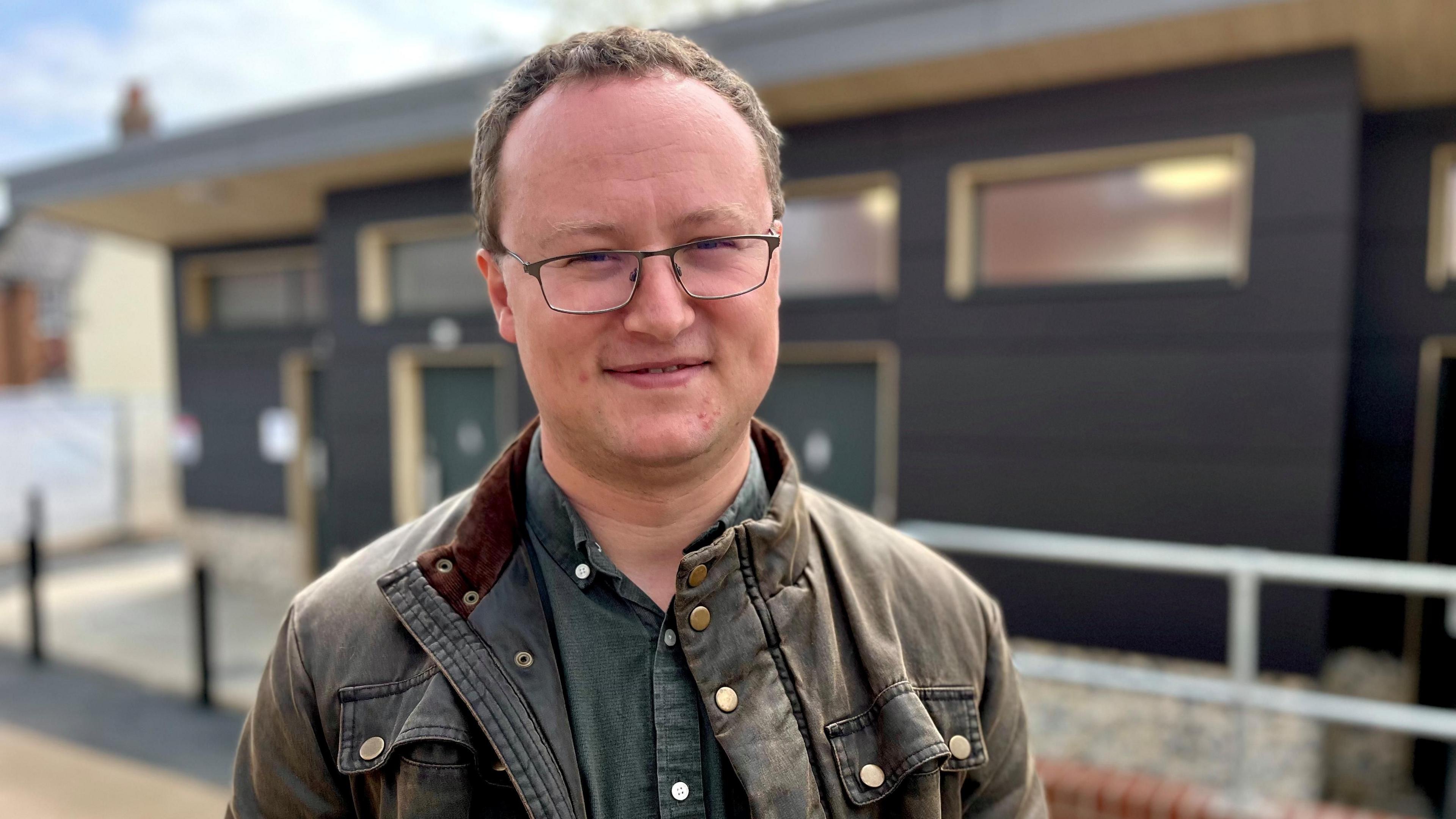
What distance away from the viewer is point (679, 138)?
48.1 inches

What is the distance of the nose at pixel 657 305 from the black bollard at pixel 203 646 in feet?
18.8

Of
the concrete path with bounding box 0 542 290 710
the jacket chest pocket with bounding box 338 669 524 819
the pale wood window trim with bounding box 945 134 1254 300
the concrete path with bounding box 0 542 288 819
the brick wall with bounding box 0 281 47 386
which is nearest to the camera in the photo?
the jacket chest pocket with bounding box 338 669 524 819

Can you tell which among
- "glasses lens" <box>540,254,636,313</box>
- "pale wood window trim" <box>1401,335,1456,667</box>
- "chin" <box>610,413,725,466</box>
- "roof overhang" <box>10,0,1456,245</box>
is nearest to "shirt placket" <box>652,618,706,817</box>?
"chin" <box>610,413,725,466</box>

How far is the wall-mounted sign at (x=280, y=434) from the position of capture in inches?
350

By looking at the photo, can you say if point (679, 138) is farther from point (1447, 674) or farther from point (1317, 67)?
point (1447, 674)

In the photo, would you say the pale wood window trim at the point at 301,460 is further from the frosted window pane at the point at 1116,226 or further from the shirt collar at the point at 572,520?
the shirt collar at the point at 572,520

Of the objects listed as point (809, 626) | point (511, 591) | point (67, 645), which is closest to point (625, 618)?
point (511, 591)

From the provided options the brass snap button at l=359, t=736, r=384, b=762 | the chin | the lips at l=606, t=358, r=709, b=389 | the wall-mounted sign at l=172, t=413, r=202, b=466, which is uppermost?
the lips at l=606, t=358, r=709, b=389

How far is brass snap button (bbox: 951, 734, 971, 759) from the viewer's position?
135 centimetres

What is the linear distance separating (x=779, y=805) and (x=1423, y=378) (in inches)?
193

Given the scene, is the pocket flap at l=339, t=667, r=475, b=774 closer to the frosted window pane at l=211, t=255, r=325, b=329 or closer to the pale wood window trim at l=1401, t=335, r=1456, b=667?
the pale wood window trim at l=1401, t=335, r=1456, b=667

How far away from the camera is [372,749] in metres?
1.22

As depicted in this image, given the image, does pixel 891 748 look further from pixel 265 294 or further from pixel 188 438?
pixel 188 438

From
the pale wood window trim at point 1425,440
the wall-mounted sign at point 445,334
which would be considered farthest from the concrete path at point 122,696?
the pale wood window trim at point 1425,440
